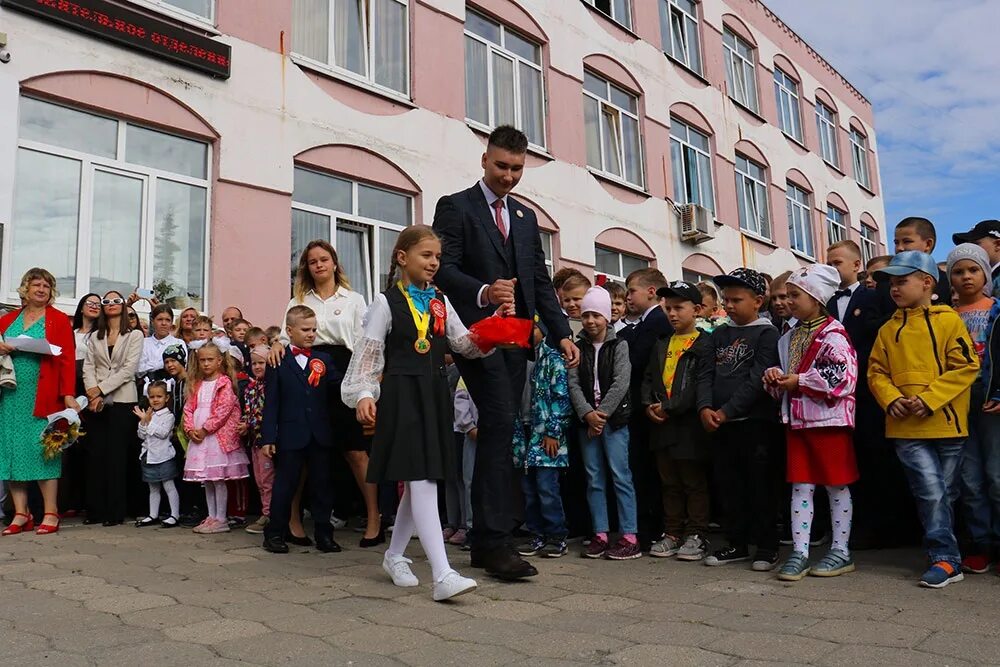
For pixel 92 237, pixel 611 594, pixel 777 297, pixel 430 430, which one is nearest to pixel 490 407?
pixel 430 430

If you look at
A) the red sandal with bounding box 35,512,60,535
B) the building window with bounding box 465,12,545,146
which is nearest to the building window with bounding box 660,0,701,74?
the building window with bounding box 465,12,545,146

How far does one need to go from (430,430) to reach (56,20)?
640cm

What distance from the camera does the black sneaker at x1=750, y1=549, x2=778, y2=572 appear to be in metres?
4.56

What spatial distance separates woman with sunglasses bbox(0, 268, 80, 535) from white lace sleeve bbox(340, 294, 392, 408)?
3.43 m

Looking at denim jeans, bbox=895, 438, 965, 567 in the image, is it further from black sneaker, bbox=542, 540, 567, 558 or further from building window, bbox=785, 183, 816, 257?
building window, bbox=785, 183, 816, 257

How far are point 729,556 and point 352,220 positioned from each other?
700 centimetres

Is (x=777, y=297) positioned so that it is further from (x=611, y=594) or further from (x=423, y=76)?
(x=423, y=76)

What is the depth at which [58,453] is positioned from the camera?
6.24 metres

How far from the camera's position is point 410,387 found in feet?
13.4

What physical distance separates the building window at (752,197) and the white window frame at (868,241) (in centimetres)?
666

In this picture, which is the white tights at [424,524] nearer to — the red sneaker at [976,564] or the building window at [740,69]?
the red sneaker at [976,564]

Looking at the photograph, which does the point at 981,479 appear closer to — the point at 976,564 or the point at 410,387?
the point at 976,564

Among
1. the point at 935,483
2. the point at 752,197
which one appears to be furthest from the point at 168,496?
the point at 752,197

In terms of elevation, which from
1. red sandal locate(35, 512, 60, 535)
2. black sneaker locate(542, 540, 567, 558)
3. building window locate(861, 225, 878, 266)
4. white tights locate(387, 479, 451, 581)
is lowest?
black sneaker locate(542, 540, 567, 558)
